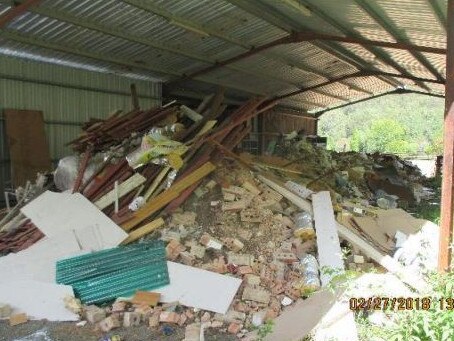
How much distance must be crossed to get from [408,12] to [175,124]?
483 cm

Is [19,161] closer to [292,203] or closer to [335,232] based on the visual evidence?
[292,203]

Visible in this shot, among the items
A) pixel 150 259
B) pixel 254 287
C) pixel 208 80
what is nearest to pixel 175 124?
pixel 150 259

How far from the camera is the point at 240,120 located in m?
7.51

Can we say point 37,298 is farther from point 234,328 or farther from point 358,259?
point 358,259

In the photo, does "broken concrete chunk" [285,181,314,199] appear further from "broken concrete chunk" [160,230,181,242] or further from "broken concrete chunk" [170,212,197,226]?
"broken concrete chunk" [160,230,181,242]

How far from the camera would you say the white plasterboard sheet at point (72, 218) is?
5879 mm

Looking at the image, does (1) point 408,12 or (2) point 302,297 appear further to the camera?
(1) point 408,12

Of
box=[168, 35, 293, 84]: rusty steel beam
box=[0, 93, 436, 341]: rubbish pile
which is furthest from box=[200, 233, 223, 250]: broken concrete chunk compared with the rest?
box=[168, 35, 293, 84]: rusty steel beam

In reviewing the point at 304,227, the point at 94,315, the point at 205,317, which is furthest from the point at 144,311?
the point at 304,227

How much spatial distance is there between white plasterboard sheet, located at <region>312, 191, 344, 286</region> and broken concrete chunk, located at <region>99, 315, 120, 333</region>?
2346mm

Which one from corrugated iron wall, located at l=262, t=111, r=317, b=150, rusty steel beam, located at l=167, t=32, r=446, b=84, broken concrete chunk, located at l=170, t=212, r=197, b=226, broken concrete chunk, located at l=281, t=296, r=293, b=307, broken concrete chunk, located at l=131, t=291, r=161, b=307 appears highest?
rusty steel beam, located at l=167, t=32, r=446, b=84

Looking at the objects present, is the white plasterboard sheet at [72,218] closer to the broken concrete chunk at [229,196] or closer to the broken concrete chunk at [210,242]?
the broken concrete chunk at [210,242]
